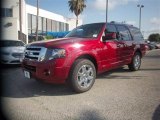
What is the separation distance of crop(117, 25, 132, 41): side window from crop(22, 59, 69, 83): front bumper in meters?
2.85

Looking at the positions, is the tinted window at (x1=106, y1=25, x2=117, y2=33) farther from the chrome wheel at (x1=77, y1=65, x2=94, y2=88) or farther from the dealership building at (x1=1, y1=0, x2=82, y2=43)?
the dealership building at (x1=1, y1=0, x2=82, y2=43)

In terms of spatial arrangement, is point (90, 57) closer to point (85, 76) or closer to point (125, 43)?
point (85, 76)

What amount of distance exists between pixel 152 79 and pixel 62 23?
77.1 meters

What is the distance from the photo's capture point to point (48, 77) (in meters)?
5.46

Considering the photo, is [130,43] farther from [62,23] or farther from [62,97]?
[62,23]

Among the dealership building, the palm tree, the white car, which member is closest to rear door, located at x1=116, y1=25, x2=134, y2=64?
the white car

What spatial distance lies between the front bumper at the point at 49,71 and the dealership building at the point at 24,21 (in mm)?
18269

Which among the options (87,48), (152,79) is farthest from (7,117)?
(152,79)

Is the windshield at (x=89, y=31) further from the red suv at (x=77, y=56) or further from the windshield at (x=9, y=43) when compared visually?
the windshield at (x=9, y=43)

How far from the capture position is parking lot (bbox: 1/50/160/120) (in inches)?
171

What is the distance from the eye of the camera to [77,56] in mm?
5676

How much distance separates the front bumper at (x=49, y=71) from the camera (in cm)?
536

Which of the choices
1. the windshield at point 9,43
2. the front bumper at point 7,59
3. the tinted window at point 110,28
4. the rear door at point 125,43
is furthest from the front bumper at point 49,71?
the windshield at point 9,43

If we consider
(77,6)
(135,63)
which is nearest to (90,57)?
(135,63)
